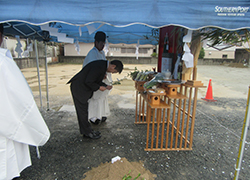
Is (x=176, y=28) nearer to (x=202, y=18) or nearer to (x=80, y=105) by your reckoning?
(x=202, y=18)

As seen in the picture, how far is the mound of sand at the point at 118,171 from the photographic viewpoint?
2.10 m

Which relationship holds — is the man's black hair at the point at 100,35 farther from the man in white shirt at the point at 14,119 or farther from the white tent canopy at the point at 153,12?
the man in white shirt at the point at 14,119

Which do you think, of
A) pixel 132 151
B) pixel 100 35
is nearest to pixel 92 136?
pixel 132 151

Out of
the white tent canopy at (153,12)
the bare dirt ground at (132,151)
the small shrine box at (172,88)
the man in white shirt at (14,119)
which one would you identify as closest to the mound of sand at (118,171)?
the bare dirt ground at (132,151)

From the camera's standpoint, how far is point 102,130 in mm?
3480

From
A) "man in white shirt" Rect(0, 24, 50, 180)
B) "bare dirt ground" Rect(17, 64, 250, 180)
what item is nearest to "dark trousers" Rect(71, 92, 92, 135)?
"bare dirt ground" Rect(17, 64, 250, 180)

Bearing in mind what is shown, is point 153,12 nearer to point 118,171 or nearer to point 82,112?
point 82,112

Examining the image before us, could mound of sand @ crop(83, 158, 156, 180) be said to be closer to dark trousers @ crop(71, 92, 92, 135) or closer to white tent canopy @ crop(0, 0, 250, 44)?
dark trousers @ crop(71, 92, 92, 135)

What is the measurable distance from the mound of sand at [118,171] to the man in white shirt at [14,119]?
0.86 metres

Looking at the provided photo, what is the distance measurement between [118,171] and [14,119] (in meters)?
1.41

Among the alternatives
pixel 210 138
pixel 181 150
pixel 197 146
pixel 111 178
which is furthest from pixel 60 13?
pixel 210 138

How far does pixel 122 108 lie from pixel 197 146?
2486 millimetres

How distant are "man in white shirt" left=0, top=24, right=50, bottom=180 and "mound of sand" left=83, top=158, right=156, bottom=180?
2.82 ft

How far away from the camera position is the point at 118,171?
7.20 feet
